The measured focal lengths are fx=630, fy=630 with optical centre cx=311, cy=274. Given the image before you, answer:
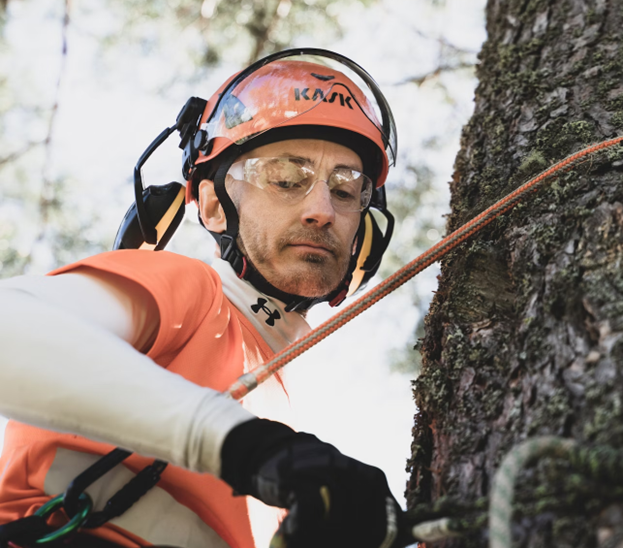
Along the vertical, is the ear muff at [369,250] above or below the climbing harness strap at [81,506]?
above

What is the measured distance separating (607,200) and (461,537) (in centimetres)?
90

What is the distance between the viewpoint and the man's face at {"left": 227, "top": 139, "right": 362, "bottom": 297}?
244cm

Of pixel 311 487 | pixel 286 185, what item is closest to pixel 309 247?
pixel 286 185

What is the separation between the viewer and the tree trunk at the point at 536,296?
1.17 metres

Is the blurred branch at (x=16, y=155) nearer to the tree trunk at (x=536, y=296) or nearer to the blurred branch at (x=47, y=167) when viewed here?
the blurred branch at (x=47, y=167)

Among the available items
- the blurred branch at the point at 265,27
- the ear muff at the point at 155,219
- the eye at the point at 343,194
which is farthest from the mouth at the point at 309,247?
the blurred branch at the point at 265,27

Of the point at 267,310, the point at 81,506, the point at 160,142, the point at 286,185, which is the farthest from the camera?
the point at 160,142

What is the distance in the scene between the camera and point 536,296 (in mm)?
1498

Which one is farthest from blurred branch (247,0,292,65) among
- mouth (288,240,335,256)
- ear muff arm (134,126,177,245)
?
mouth (288,240,335,256)

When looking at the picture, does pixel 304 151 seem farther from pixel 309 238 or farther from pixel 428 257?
pixel 428 257

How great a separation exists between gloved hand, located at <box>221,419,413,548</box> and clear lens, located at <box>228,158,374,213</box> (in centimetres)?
143

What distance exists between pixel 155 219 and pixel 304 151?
752mm

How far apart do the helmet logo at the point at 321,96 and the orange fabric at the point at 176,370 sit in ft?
3.70

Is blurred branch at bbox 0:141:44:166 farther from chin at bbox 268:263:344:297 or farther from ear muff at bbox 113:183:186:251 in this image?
chin at bbox 268:263:344:297
